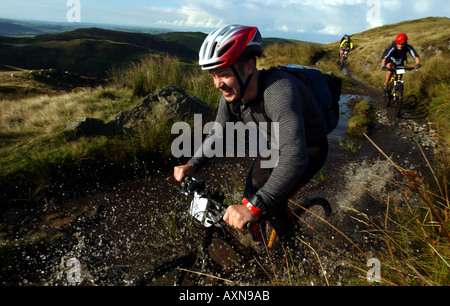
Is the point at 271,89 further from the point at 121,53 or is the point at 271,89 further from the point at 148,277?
the point at 121,53

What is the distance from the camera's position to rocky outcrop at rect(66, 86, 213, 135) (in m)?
5.91

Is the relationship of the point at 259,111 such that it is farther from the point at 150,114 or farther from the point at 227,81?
the point at 150,114

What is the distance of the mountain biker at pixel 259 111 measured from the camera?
1.92 m

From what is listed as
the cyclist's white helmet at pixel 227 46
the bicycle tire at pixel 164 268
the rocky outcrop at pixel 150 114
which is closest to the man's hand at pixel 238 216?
the bicycle tire at pixel 164 268

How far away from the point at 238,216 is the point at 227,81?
4.10 ft

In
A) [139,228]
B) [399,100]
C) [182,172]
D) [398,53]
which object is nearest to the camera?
[182,172]

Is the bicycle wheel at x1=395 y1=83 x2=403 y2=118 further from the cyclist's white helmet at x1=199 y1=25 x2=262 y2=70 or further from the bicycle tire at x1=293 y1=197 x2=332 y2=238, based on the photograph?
the cyclist's white helmet at x1=199 y1=25 x2=262 y2=70

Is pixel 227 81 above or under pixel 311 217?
above

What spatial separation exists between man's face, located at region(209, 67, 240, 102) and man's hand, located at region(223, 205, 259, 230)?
1.12 meters

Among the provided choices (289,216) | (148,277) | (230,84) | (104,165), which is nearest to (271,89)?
(230,84)

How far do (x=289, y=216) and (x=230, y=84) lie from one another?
182 centimetres

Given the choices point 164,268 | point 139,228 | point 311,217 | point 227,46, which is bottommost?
point 139,228

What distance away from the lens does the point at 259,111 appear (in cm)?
237

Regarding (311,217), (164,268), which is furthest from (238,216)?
(311,217)
